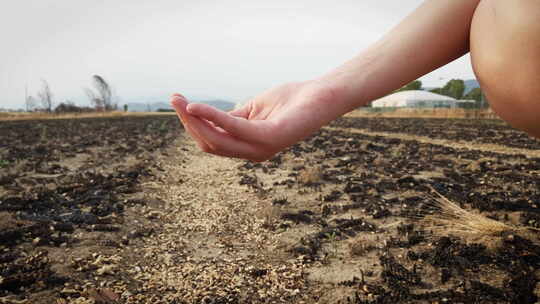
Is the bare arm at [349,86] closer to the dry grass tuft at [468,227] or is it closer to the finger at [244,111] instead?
the finger at [244,111]

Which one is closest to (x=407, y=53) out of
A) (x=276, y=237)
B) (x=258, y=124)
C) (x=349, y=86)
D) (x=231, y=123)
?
(x=349, y=86)

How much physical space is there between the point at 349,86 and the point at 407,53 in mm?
287

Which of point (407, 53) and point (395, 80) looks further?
point (395, 80)

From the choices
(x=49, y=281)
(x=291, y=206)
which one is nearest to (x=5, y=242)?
(x=49, y=281)

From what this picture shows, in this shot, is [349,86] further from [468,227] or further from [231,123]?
[468,227]

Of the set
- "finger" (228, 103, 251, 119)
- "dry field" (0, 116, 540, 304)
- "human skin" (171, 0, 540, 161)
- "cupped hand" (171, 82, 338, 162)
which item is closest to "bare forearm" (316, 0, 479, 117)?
"human skin" (171, 0, 540, 161)

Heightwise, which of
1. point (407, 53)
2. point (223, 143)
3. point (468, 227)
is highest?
point (407, 53)

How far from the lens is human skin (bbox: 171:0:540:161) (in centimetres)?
91

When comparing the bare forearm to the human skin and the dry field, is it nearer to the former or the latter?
the human skin

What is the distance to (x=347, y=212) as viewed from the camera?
3973 millimetres

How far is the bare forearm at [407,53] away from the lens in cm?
124

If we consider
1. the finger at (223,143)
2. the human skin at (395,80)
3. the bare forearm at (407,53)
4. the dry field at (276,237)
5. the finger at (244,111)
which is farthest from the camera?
the dry field at (276,237)

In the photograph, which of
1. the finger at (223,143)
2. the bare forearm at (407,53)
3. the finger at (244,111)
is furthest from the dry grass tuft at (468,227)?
the finger at (223,143)

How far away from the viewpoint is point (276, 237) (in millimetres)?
3422
